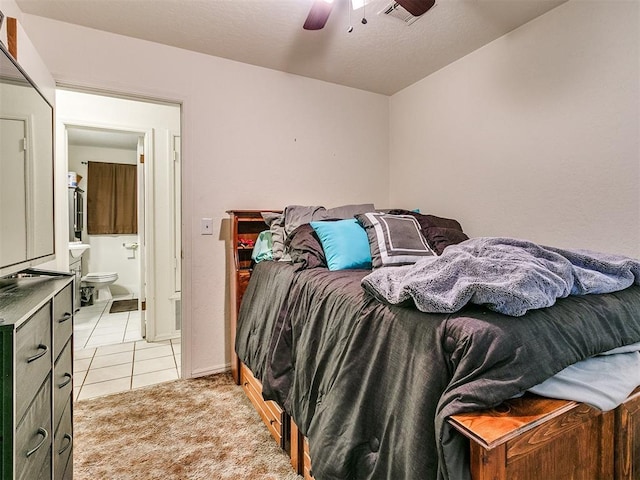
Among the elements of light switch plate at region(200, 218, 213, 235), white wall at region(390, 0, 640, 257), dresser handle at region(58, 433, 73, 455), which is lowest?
dresser handle at region(58, 433, 73, 455)

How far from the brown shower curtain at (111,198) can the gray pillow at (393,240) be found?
456 cm

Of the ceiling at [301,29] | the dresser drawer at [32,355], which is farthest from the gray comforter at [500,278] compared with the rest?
the ceiling at [301,29]

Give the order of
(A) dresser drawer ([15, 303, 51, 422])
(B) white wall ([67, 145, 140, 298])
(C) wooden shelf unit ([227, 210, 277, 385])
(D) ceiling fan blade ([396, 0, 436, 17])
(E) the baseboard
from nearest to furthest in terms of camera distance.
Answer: (A) dresser drawer ([15, 303, 51, 422])
(D) ceiling fan blade ([396, 0, 436, 17])
(C) wooden shelf unit ([227, 210, 277, 385])
(E) the baseboard
(B) white wall ([67, 145, 140, 298])

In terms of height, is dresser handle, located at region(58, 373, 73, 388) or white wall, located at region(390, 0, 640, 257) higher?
white wall, located at region(390, 0, 640, 257)

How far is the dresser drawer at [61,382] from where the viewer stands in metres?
1.18

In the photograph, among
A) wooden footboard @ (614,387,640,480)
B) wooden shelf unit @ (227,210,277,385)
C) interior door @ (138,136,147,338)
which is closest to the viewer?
wooden footboard @ (614,387,640,480)

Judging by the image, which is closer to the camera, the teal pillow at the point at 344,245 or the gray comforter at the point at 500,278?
the gray comforter at the point at 500,278

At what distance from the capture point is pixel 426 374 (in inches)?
34.9

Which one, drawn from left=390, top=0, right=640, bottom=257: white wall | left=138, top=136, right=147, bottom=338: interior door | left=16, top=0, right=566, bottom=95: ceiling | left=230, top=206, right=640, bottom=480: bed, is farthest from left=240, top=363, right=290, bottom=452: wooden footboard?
left=16, top=0, right=566, bottom=95: ceiling

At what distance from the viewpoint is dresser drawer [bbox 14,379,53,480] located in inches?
33.0

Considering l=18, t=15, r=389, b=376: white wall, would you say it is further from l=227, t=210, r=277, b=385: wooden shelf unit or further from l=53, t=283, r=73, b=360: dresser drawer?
l=53, t=283, r=73, b=360: dresser drawer

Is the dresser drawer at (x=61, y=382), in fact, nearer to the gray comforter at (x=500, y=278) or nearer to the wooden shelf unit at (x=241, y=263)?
the wooden shelf unit at (x=241, y=263)

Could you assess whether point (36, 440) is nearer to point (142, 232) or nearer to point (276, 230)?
point (276, 230)

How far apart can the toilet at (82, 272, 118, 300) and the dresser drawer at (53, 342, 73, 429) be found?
3669mm
